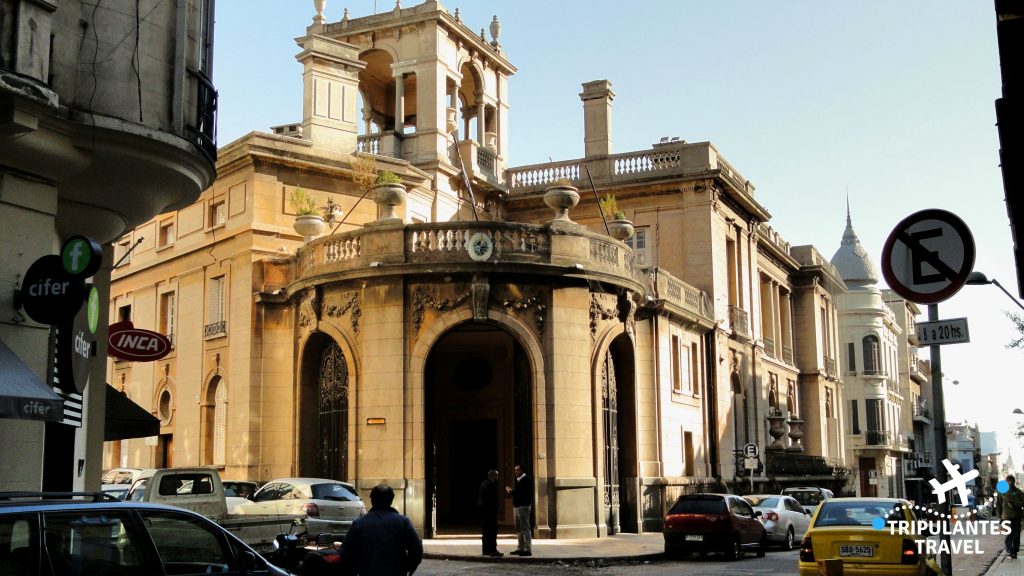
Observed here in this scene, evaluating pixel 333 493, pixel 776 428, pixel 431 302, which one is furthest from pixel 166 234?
pixel 776 428

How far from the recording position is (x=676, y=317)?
34.8 metres

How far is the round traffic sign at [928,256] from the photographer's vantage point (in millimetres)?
8664

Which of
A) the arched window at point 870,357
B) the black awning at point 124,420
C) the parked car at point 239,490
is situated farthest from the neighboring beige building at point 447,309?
the arched window at point 870,357

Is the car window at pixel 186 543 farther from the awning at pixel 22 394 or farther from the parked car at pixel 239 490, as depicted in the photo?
the parked car at pixel 239 490

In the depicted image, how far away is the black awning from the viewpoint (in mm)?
18156

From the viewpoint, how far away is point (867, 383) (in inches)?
2916

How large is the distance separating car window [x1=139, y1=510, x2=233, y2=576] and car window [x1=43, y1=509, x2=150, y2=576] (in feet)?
0.56

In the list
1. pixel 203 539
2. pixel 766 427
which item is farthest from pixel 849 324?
pixel 203 539

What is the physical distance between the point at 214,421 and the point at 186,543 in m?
26.3

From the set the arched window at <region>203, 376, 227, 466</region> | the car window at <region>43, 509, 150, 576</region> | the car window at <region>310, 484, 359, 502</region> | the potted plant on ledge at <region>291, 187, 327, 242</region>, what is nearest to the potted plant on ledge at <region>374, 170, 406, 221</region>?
the potted plant on ledge at <region>291, 187, 327, 242</region>

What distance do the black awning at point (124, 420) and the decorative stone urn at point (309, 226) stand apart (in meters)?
13.0

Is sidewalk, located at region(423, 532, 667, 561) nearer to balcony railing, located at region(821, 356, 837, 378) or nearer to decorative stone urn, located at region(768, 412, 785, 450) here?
decorative stone urn, located at region(768, 412, 785, 450)

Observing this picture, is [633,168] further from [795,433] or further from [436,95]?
[795,433]

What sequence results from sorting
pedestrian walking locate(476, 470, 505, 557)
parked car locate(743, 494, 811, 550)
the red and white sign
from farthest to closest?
parked car locate(743, 494, 811, 550)
pedestrian walking locate(476, 470, 505, 557)
the red and white sign
